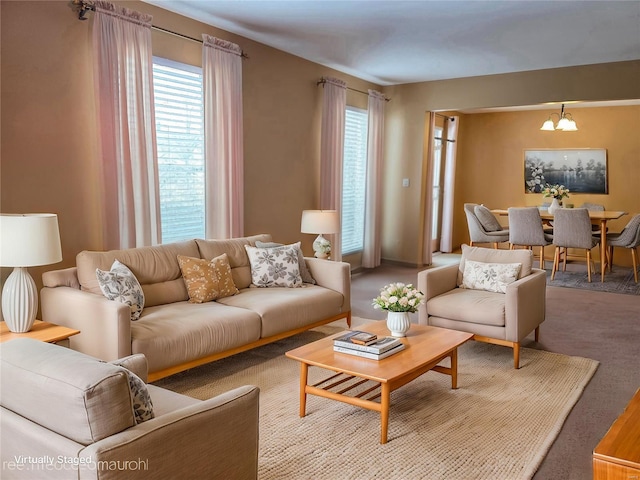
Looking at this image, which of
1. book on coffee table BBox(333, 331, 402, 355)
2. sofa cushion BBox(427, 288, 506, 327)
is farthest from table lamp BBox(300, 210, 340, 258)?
book on coffee table BBox(333, 331, 402, 355)

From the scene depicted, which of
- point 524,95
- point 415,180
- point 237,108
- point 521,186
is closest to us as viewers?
point 237,108

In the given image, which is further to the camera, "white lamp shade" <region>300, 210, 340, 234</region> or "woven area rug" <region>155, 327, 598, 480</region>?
"white lamp shade" <region>300, 210, 340, 234</region>

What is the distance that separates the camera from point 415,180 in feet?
26.0

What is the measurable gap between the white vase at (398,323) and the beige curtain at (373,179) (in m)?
4.33

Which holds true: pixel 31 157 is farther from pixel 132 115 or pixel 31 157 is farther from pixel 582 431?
pixel 582 431

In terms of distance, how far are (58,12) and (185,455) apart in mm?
3270

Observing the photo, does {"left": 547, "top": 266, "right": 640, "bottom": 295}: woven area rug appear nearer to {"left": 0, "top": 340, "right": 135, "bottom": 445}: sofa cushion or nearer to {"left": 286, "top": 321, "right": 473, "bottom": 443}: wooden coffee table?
{"left": 286, "top": 321, "right": 473, "bottom": 443}: wooden coffee table

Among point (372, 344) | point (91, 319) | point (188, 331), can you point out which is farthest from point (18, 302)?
point (372, 344)

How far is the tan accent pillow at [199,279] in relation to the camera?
4.04 meters

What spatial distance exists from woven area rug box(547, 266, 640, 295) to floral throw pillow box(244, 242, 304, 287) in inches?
154

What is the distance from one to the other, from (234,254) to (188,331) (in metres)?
1.27

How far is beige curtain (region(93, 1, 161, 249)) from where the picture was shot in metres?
3.96

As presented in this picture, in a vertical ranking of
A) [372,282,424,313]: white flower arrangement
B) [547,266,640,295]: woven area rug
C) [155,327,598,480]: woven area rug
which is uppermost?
[372,282,424,313]: white flower arrangement

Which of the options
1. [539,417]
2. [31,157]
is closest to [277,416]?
[539,417]
